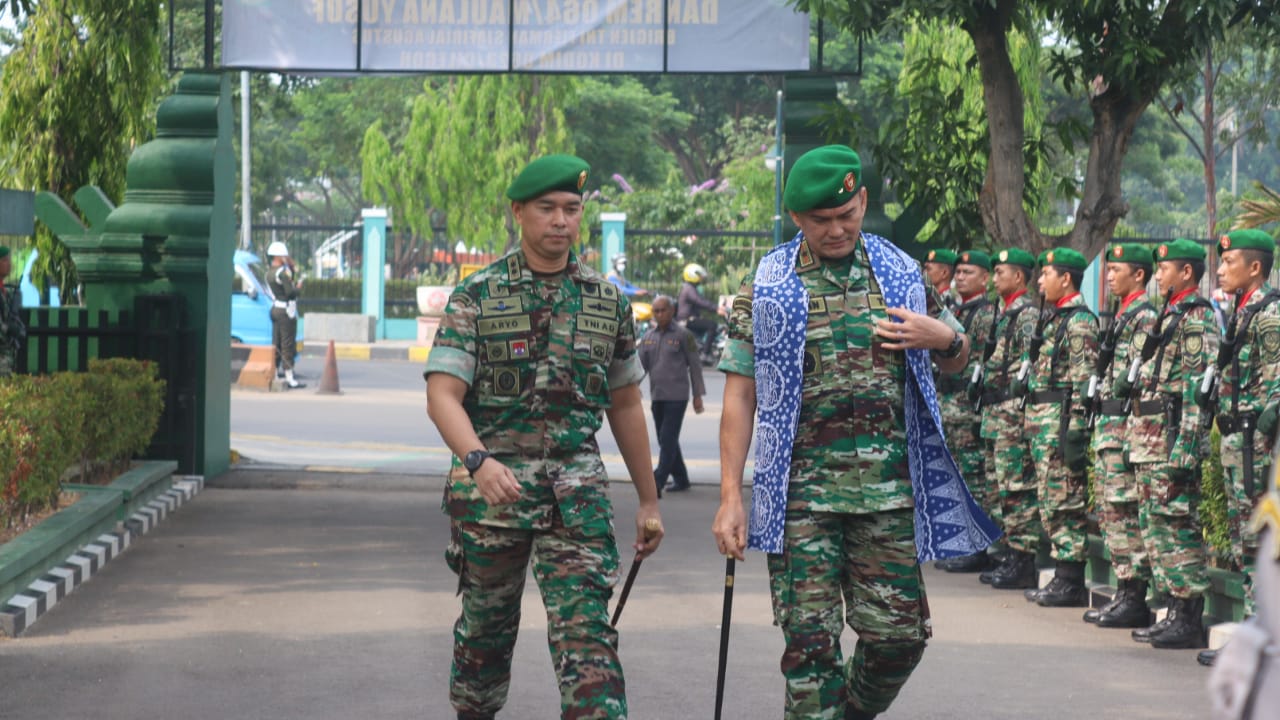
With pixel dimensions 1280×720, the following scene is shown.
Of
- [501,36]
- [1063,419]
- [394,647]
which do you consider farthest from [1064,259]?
[501,36]

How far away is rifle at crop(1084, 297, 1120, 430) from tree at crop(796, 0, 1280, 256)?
2.52 m

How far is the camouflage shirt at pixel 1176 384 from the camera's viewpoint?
843cm

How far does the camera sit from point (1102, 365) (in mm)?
9312

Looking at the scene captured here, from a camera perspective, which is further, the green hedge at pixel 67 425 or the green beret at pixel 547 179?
the green hedge at pixel 67 425

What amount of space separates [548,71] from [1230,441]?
7.32 m

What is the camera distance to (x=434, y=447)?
18.2 meters

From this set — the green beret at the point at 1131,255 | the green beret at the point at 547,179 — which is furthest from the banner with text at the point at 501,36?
the green beret at the point at 547,179

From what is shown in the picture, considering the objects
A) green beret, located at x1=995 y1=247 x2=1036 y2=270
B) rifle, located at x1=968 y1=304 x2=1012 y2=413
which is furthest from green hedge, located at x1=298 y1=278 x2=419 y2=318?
green beret, located at x1=995 y1=247 x2=1036 y2=270

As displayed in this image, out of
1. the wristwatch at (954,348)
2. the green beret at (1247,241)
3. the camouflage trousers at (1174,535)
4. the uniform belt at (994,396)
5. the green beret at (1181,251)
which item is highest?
the green beret at (1247,241)

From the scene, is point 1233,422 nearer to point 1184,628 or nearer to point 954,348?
point 1184,628

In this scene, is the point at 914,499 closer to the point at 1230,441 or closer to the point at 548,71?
the point at 1230,441

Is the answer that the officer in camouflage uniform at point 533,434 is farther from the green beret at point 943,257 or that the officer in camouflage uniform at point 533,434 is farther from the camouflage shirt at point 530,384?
the green beret at point 943,257

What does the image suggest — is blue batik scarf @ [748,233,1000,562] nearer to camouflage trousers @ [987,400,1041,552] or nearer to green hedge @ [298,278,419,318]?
camouflage trousers @ [987,400,1041,552]

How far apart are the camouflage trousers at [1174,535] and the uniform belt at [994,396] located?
5.66 feet
